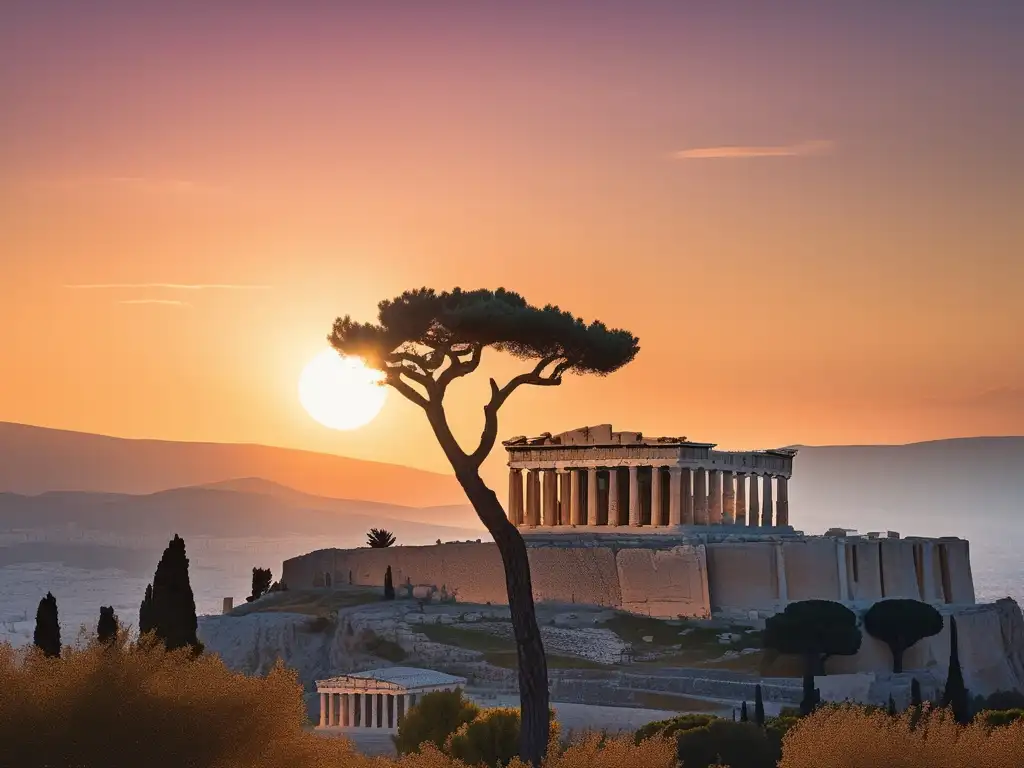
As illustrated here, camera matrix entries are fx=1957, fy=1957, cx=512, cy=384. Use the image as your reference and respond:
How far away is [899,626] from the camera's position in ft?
250

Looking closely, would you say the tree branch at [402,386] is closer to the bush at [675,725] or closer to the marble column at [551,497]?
the bush at [675,725]

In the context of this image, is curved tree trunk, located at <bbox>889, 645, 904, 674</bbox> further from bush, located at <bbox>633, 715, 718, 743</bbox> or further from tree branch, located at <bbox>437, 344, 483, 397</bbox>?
tree branch, located at <bbox>437, 344, 483, 397</bbox>

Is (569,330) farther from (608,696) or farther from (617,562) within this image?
(617,562)

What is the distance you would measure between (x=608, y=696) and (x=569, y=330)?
26566mm

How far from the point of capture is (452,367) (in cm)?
4106

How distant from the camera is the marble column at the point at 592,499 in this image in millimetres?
89812

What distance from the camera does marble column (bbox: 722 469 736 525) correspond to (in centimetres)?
9119

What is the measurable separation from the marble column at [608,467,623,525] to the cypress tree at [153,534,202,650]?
3794cm

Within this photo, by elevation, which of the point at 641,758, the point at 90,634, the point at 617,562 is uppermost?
the point at 617,562

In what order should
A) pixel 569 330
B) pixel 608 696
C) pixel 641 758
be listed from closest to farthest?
1. pixel 641 758
2. pixel 569 330
3. pixel 608 696

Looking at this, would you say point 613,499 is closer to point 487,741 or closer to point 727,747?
point 727,747

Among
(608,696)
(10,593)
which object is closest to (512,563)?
(608,696)

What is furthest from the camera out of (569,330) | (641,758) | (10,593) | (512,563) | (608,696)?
(10,593)

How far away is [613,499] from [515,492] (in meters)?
6.69
